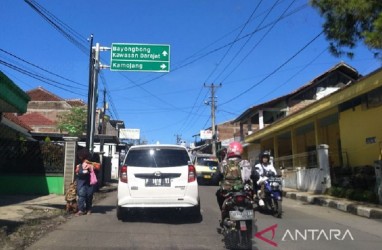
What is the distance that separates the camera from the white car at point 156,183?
9766mm

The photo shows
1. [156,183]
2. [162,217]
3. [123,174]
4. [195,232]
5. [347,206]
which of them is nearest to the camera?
[195,232]

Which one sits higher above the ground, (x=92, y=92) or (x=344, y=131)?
(x=92, y=92)

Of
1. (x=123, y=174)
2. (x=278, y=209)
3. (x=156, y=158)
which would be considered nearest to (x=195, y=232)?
(x=156, y=158)

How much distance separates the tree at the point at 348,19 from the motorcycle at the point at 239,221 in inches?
209

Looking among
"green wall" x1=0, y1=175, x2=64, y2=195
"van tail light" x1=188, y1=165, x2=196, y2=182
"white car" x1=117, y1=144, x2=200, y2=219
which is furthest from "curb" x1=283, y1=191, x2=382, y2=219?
"green wall" x1=0, y1=175, x2=64, y2=195

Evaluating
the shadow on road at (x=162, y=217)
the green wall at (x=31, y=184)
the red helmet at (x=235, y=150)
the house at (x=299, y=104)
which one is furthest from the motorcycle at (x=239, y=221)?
the house at (x=299, y=104)

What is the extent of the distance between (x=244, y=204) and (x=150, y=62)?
12.9 m

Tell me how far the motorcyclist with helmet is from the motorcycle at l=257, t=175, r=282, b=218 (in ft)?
11.6

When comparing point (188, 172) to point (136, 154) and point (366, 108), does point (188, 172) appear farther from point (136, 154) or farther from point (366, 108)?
point (366, 108)

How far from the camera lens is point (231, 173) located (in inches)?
311

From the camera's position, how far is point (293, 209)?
1398 centimetres

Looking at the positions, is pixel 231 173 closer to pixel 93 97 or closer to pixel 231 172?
pixel 231 172

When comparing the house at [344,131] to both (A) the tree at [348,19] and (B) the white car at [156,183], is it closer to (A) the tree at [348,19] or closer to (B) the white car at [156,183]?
(A) the tree at [348,19]

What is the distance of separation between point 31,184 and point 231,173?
1178 cm
